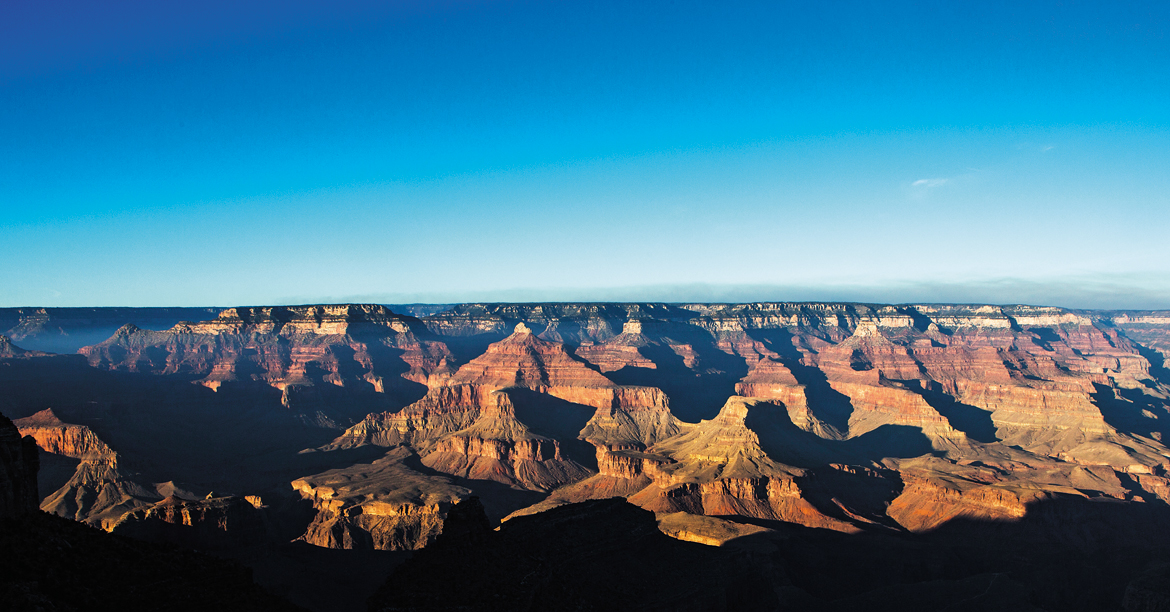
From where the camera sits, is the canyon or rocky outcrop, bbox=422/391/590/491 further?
rocky outcrop, bbox=422/391/590/491

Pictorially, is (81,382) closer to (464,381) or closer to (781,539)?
(464,381)

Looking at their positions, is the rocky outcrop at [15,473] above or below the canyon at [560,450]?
above

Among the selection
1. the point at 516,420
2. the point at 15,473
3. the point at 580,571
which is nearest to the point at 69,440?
the point at 516,420

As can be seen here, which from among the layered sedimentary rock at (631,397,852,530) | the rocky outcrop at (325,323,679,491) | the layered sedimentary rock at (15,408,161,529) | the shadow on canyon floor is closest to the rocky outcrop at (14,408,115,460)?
the layered sedimentary rock at (15,408,161,529)

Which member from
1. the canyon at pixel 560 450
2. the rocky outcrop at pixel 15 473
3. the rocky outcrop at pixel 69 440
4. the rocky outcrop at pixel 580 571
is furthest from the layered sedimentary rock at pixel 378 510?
the rocky outcrop at pixel 15 473

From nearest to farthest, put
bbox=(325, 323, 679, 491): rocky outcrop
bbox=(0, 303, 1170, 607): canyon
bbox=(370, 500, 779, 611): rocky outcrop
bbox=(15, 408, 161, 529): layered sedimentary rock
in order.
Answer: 1. bbox=(370, 500, 779, 611): rocky outcrop
2. bbox=(0, 303, 1170, 607): canyon
3. bbox=(15, 408, 161, 529): layered sedimentary rock
4. bbox=(325, 323, 679, 491): rocky outcrop

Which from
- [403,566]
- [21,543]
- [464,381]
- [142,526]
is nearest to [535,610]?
[403,566]

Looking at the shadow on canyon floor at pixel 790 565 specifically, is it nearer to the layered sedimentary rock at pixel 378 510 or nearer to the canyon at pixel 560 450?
the canyon at pixel 560 450

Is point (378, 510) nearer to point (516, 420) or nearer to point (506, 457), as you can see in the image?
point (506, 457)

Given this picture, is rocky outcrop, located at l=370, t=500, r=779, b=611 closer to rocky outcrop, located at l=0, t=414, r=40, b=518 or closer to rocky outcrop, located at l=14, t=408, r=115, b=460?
rocky outcrop, located at l=0, t=414, r=40, b=518

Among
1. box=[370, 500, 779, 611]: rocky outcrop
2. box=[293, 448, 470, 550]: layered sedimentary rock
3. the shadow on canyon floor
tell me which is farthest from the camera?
box=[293, 448, 470, 550]: layered sedimentary rock
